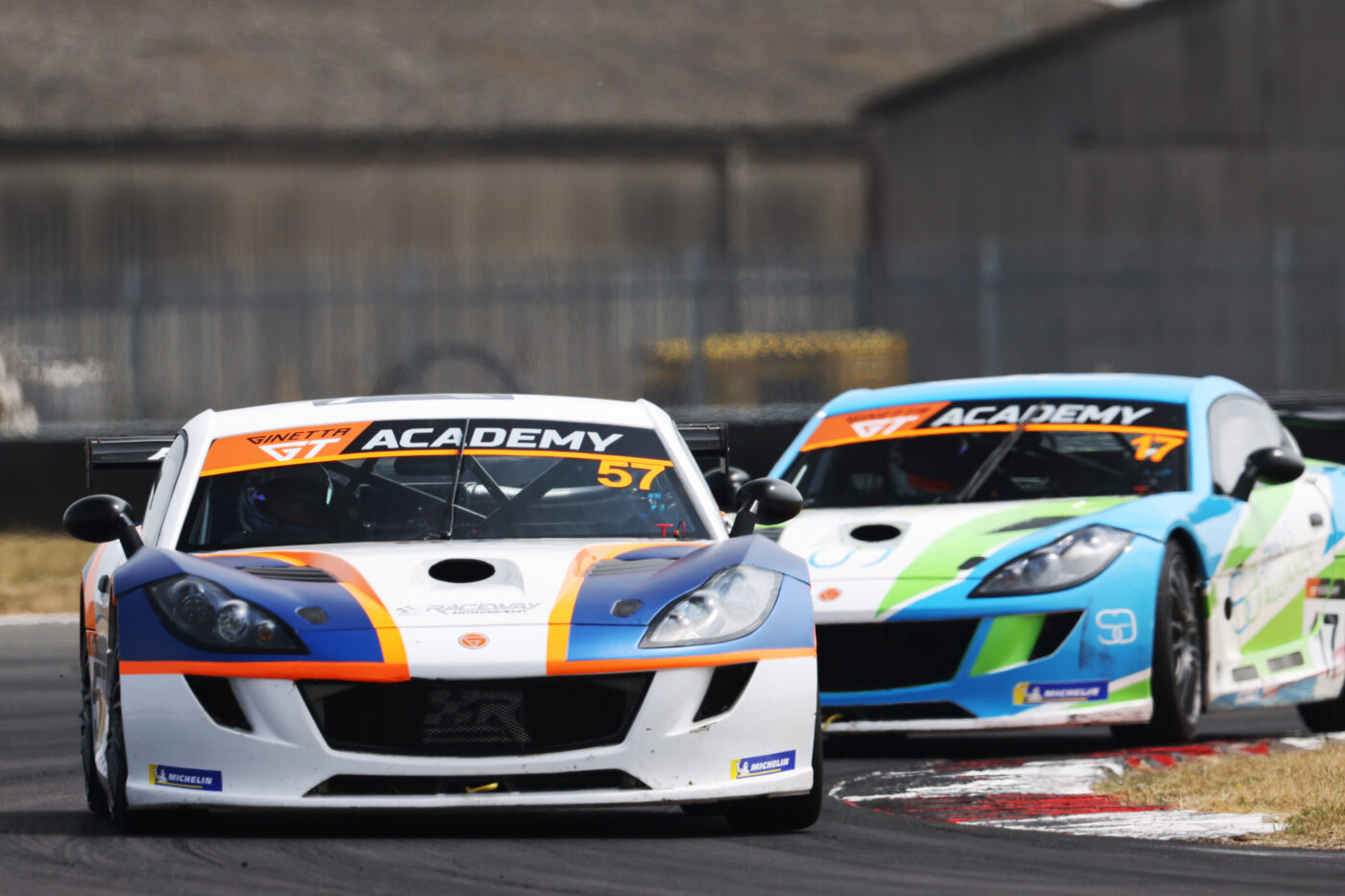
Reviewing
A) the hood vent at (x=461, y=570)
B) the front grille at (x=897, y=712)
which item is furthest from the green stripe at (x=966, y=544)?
the hood vent at (x=461, y=570)

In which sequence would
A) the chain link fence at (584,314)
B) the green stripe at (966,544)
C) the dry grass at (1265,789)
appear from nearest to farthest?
1. the dry grass at (1265,789)
2. the green stripe at (966,544)
3. the chain link fence at (584,314)

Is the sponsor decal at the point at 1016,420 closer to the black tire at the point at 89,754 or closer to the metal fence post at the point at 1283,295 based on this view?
the black tire at the point at 89,754

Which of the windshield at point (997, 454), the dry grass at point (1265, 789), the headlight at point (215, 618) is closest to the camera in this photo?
the headlight at point (215, 618)

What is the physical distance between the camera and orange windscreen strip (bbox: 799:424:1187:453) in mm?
A: 10805

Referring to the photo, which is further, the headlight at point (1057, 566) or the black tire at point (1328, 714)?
the black tire at point (1328, 714)

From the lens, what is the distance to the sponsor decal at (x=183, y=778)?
23.1 ft

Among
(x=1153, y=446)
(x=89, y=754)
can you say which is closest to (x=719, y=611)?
(x=89, y=754)

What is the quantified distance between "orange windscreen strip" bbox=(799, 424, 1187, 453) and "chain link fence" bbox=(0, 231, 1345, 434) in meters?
11.3

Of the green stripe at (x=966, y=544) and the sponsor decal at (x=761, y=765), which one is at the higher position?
the green stripe at (x=966, y=544)

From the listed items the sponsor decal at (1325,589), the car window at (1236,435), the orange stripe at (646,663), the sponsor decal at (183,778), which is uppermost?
the car window at (1236,435)

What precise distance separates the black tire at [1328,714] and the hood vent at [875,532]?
2236 millimetres

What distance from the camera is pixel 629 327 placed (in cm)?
2312

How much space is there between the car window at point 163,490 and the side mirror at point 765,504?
5.53 feet

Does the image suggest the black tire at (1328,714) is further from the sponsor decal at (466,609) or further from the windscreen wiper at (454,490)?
the sponsor decal at (466,609)
